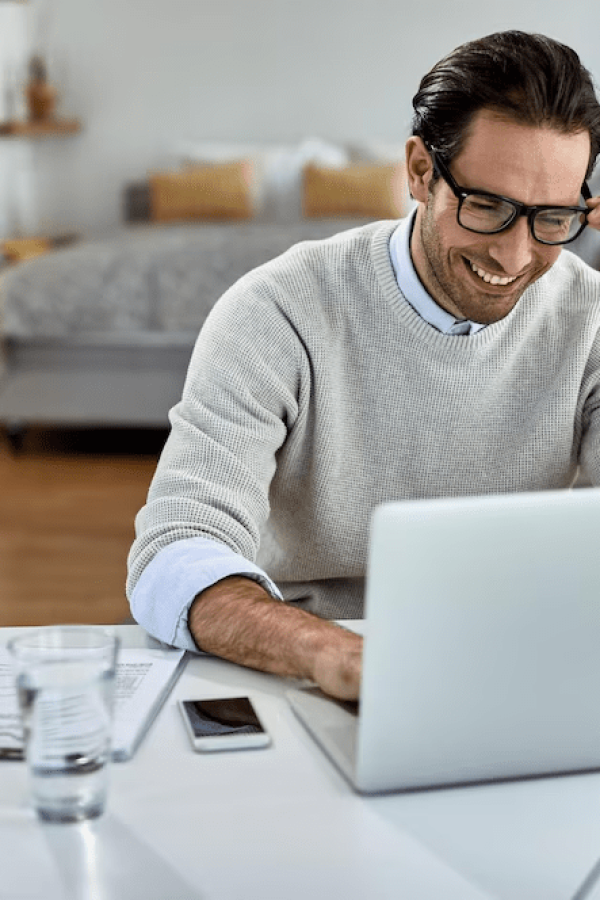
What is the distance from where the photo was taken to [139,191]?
5824 mm

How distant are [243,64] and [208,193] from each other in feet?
2.89

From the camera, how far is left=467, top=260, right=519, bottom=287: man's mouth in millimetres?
1265

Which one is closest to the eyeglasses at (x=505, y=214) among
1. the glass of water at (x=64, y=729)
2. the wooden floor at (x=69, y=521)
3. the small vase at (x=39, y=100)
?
the glass of water at (x=64, y=729)

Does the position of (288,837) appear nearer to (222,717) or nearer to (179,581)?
(222,717)

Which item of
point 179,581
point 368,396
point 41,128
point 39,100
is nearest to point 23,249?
point 41,128

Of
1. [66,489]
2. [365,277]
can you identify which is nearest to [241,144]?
[66,489]

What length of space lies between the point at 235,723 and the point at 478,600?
0.79ft

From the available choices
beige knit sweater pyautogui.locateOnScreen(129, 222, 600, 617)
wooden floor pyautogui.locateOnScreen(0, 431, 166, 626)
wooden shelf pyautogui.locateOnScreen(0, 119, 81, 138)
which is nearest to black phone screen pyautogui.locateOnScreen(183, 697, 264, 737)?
beige knit sweater pyautogui.locateOnScreen(129, 222, 600, 617)

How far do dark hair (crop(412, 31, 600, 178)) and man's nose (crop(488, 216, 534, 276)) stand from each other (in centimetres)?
11

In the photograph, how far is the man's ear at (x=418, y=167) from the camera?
1317mm

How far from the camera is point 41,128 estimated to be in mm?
5539

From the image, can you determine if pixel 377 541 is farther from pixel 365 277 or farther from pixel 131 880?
pixel 365 277

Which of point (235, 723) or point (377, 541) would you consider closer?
point (377, 541)

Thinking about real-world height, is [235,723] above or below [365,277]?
below
